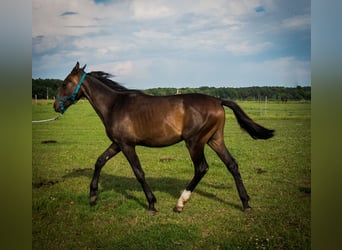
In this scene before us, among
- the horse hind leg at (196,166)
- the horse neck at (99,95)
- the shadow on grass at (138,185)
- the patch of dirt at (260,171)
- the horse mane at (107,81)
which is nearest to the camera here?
the horse hind leg at (196,166)

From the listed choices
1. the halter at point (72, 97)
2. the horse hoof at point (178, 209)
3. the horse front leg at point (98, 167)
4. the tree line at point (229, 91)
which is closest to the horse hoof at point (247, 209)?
the horse hoof at point (178, 209)

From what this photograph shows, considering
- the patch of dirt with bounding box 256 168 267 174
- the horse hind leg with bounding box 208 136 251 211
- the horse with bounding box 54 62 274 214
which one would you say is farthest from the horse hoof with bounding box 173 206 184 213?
the patch of dirt with bounding box 256 168 267 174

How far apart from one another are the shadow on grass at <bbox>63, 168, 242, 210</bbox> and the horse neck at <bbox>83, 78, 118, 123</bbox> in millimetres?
1556

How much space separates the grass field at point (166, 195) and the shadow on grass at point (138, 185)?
0.06 ft

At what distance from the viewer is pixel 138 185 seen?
6391 millimetres

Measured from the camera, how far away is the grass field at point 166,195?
176 inches

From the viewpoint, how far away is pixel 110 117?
17.1 ft

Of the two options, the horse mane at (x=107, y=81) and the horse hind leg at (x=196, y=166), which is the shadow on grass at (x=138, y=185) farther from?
the horse mane at (x=107, y=81)

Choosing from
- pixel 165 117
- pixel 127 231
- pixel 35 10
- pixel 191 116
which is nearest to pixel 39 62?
pixel 35 10

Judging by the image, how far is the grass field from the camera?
4477 millimetres

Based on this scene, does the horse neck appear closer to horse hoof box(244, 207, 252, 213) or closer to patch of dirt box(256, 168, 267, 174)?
horse hoof box(244, 207, 252, 213)

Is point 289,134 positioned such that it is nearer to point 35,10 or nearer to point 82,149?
point 82,149
